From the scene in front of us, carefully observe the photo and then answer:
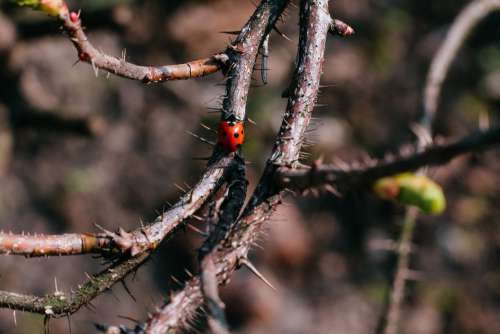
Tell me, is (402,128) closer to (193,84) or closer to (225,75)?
(193,84)

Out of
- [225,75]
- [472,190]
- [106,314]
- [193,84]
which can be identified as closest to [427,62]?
[472,190]

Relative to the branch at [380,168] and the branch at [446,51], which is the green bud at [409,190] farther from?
the branch at [446,51]

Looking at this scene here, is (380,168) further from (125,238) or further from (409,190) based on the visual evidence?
(125,238)

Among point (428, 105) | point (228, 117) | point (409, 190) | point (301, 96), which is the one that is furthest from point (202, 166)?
point (409, 190)

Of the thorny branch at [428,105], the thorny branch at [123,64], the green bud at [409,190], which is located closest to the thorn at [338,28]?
the thorny branch at [123,64]

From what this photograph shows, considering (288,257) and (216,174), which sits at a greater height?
(216,174)
